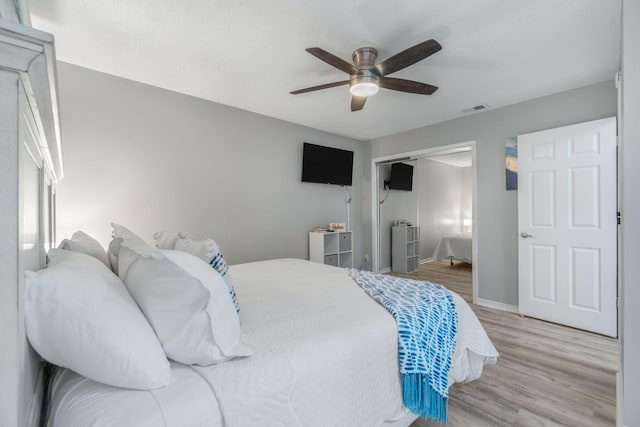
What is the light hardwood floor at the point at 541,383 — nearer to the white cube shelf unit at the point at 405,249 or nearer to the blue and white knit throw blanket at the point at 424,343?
the blue and white knit throw blanket at the point at 424,343

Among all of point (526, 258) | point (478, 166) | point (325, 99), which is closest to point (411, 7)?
point (325, 99)

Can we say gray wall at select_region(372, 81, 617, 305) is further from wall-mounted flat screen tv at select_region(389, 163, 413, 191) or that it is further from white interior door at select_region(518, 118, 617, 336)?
wall-mounted flat screen tv at select_region(389, 163, 413, 191)

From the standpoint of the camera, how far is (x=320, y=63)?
8.22 ft

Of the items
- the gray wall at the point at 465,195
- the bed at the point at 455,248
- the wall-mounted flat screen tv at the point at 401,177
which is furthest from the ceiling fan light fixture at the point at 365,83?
the gray wall at the point at 465,195

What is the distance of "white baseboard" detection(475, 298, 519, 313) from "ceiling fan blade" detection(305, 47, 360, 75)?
3.12m

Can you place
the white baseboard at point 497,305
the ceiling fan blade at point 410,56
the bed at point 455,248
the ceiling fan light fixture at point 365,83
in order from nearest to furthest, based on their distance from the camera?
the ceiling fan blade at point 410,56 < the ceiling fan light fixture at point 365,83 < the white baseboard at point 497,305 < the bed at point 455,248

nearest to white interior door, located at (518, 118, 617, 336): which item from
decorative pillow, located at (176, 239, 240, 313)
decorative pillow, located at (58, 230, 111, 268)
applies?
decorative pillow, located at (176, 239, 240, 313)

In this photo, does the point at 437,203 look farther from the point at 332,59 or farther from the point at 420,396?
the point at 420,396

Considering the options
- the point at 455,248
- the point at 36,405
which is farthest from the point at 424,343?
the point at 455,248

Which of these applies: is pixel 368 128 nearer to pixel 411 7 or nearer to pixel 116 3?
pixel 411 7

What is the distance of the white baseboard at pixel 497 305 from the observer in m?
3.41

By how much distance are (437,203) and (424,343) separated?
4367 millimetres

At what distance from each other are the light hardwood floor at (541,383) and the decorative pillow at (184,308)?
51.7 inches

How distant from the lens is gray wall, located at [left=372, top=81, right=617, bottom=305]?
3225mm
